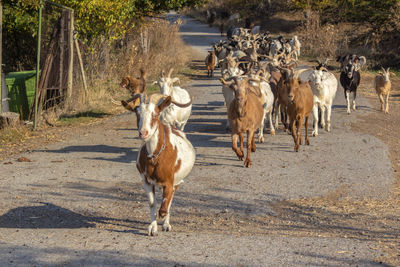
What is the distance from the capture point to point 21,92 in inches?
659

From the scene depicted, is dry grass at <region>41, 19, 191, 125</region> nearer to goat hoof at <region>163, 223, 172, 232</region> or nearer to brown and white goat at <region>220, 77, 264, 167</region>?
brown and white goat at <region>220, 77, 264, 167</region>

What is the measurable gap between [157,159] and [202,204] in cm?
181

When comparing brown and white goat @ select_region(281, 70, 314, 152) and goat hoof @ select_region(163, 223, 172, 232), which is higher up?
brown and white goat @ select_region(281, 70, 314, 152)

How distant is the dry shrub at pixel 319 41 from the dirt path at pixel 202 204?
61.5 feet

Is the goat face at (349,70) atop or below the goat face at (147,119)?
below

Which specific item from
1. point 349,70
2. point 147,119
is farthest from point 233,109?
point 349,70

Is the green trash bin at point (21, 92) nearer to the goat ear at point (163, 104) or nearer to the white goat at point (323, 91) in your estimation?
the white goat at point (323, 91)

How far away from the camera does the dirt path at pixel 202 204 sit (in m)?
6.14

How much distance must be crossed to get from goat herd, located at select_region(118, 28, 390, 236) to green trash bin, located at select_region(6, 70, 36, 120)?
4.39 metres

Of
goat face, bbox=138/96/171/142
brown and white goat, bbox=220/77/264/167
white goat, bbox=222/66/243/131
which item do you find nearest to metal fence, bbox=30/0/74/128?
white goat, bbox=222/66/243/131

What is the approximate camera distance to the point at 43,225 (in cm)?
798

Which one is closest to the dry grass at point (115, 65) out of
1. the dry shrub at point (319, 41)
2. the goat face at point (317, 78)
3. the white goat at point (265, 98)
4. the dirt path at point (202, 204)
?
the dirt path at point (202, 204)

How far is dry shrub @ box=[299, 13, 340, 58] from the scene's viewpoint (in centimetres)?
3256

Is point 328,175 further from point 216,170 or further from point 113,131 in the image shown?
point 113,131
